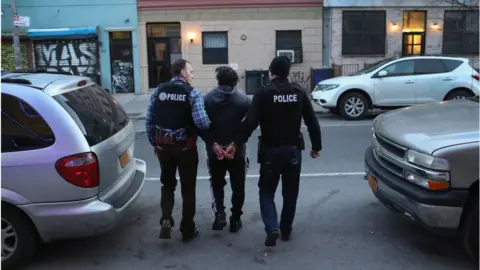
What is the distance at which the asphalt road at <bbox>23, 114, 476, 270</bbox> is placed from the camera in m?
3.99

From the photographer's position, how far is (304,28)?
60.1 feet

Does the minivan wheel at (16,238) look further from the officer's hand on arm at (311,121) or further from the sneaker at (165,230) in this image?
the officer's hand on arm at (311,121)

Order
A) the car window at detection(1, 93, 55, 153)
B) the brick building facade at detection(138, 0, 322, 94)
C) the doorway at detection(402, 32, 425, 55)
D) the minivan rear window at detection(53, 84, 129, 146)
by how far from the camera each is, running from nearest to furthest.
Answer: the car window at detection(1, 93, 55, 153) < the minivan rear window at detection(53, 84, 129, 146) < the brick building facade at detection(138, 0, 322, 94) < the doorway at detection(402, 32, 425, 55)

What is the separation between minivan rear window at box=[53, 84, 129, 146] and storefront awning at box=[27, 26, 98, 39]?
14050 millimetres

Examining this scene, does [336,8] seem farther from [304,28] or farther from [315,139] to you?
[315,139]

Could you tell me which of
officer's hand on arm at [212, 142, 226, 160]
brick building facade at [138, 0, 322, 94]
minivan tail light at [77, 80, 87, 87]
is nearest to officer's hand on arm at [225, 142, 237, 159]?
officer's hand on arm at [212, 142, 226, 160]

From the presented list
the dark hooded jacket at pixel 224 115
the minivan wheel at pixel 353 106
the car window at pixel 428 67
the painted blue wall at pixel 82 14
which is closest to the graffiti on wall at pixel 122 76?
the painted blue wall at pixel 82 14

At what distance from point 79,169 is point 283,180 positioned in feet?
5.65

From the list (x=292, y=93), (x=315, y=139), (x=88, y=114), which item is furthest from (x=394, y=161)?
(x=88, y=114)

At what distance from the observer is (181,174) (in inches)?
172

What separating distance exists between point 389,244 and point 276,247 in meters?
0.98

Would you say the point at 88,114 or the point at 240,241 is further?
the point at 240,241

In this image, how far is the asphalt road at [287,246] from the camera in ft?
13.1

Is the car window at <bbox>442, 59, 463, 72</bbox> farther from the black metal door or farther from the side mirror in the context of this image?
the black metal door
